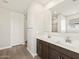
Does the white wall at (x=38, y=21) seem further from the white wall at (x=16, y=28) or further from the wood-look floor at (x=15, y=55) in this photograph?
the white wall at (x=16, y=28)

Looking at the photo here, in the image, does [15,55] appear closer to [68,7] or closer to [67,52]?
[67,52]

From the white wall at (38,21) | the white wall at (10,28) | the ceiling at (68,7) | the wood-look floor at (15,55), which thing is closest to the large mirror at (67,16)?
the ceiling at (68,7)

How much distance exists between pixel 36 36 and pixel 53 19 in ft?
3.41

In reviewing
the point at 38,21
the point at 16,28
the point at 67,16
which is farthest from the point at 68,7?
the point at 16,28

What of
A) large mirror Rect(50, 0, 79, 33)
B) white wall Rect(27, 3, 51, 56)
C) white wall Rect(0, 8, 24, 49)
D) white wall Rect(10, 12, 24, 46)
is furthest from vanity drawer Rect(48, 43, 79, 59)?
white wall Rect(10, 12, 24, 46)

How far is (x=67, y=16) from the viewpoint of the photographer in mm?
2123

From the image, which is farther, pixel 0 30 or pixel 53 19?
pixel 0 30

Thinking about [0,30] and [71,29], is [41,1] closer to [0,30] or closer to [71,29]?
[71,29]

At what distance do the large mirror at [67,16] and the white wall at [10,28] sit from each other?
122 inches

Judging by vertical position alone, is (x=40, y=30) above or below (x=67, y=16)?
below

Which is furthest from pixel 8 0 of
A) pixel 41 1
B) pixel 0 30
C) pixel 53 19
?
pixel 53 19

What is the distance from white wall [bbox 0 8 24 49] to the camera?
414 cm

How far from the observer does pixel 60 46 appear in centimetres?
155

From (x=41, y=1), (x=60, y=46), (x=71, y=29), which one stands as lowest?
(x=60, y=46)
